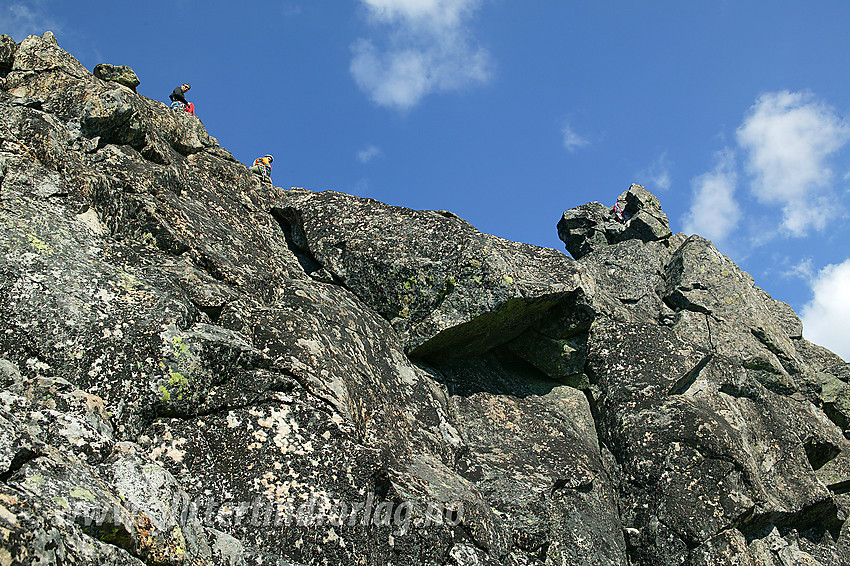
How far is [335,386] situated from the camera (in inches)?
532

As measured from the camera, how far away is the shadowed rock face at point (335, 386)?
427 inches

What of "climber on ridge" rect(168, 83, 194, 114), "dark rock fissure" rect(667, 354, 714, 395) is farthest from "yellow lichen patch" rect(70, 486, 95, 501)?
"climber on ridge" rect(168, 83, 194, 114)

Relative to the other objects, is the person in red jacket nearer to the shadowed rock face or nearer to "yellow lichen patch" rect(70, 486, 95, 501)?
Answer: the shadowed rock face

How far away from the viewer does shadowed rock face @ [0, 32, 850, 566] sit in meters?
10.8

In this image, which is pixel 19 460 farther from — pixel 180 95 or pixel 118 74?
pixel 180 95

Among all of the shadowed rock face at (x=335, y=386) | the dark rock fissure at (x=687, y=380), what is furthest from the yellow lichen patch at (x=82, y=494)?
the dark rock fissure at (x=687, y=380)

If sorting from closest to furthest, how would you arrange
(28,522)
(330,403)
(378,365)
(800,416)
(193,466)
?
(28,522)
(193,466)
(330,403)
(378,365)
(800,416)

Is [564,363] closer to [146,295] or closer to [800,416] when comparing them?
[800,416]

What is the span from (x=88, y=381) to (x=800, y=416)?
20.6 meters

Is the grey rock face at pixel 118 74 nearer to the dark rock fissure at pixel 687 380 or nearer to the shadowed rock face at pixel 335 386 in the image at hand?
the shadowed rock face at pixel 335 386

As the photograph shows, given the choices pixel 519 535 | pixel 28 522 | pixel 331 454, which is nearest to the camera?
pixel 28 522

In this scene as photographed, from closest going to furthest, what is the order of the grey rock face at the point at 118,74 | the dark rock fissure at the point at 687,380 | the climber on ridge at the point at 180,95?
the dark rock fissure at the point at 687,380 < the grey rock face at the point at 118,74 < the climber on ridge at the point at 180,95

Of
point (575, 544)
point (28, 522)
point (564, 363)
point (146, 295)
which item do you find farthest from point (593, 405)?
point (28, 522)

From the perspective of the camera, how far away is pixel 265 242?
19141 millimetres
